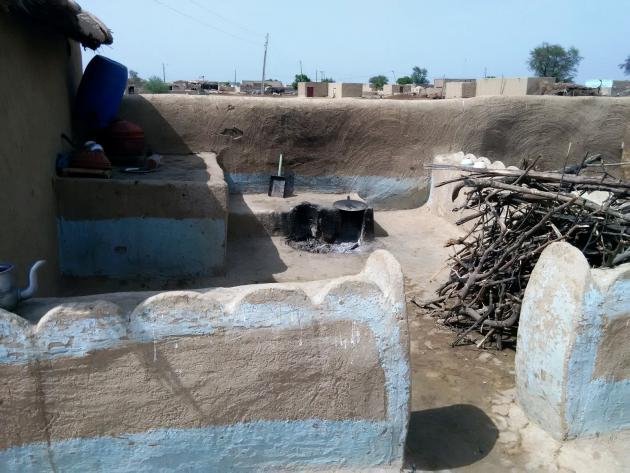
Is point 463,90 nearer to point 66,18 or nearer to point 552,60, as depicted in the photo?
point 66,18

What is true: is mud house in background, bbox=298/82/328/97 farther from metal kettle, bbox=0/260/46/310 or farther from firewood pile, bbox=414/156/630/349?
metal kettle, bbox=0/260/46/310

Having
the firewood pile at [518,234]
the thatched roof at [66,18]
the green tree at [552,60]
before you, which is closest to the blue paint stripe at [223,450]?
the firewood pile at [518,234]

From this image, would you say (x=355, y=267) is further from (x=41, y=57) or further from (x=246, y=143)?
(x=41, y=57)

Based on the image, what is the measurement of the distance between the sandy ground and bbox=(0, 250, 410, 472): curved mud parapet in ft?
1.99

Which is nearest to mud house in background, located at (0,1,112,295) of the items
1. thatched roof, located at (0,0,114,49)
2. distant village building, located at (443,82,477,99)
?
thatched roof, located at (0,0,114,49)

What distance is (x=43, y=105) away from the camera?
4973mm

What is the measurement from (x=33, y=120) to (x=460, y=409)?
4139 millimetres

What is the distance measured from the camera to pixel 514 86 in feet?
52.9

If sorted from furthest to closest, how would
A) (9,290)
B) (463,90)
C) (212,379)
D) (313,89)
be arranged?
1. (313,89)
2. (463,90)
3. (212,379)
4. (9,290)

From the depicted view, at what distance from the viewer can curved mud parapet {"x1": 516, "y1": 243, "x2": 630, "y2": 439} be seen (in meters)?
2.86

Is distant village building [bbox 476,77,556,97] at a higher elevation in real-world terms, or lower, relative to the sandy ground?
higher

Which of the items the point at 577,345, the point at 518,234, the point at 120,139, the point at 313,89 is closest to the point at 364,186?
the point at 120,139

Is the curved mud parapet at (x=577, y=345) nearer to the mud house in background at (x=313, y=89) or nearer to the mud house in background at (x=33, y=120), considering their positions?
the mud house in background at (x=33, y=120)

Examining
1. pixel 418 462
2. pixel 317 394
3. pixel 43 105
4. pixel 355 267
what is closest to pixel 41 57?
pixel 43 105
